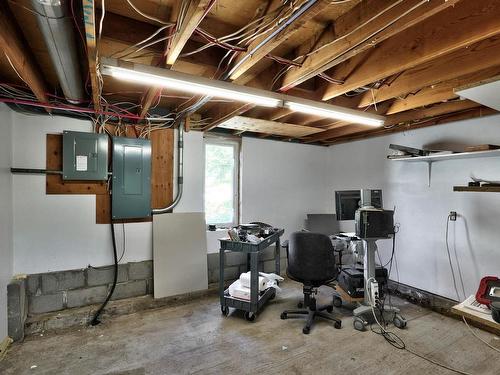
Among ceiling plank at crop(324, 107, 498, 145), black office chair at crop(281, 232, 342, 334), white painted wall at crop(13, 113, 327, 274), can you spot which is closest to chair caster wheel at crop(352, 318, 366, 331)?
black office chair at crop(281, 232, 342, 334)

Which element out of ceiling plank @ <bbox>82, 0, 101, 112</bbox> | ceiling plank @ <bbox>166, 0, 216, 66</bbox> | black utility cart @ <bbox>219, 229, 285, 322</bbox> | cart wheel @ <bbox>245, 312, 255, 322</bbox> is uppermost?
ceiling plank @ <bbox>166, 0, 216, 66</bbox>

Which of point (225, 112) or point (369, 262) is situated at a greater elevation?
point (225, 112)

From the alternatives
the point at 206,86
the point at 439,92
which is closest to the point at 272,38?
the point at 206,86

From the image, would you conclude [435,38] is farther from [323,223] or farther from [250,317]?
[323,223]

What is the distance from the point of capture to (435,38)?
1630 mm

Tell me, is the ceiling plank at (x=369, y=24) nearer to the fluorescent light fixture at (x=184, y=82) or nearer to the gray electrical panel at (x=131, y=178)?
the fluorescent light fixture at (x=184, y=82)

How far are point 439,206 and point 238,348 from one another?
9.32 feet

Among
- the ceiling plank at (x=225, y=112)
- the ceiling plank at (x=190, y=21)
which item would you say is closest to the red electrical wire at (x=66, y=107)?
the ceiling plank at (x=225, y=112)

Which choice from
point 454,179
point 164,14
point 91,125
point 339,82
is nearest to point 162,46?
point 164,14

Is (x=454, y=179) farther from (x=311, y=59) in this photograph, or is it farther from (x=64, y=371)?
(x=64, y=371)

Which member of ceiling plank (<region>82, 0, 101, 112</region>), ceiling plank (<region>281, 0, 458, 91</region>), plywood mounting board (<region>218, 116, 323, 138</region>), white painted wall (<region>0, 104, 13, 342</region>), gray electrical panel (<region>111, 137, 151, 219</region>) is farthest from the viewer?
plywood mounting board (<region>218, 116, 323, 138</region>)

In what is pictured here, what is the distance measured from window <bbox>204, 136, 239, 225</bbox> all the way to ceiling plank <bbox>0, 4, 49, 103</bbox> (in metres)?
2.07

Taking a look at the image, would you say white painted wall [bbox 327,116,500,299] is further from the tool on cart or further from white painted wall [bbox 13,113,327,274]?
white painted wall [bbox 13,113,327,274]

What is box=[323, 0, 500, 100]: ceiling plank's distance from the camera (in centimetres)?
143
